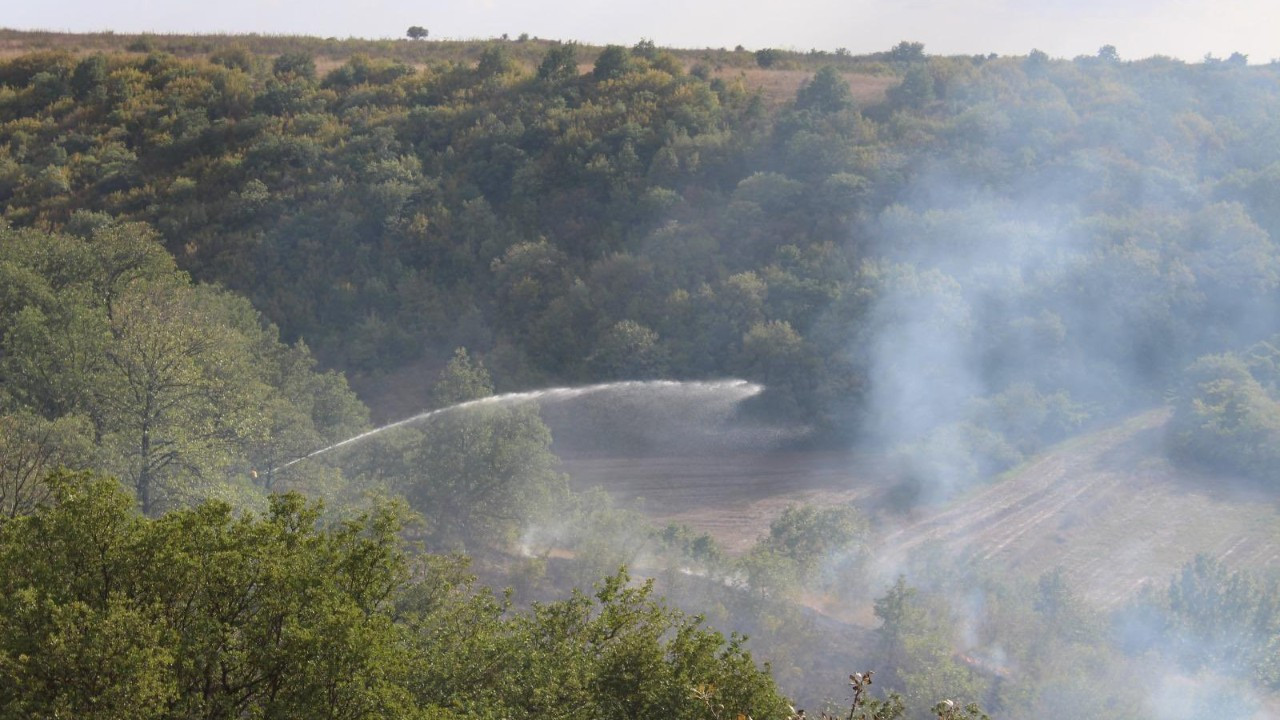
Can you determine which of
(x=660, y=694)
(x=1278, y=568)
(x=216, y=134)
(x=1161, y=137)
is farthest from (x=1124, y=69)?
(x=660, y=694)

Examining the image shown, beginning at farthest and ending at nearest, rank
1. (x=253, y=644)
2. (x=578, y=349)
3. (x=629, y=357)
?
(x=578, y=349) < (x=629, y=357) < (x=253, y=644)

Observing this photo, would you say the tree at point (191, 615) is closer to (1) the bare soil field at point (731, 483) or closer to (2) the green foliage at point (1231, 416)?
(1) the bare soil field at point (731, 483)

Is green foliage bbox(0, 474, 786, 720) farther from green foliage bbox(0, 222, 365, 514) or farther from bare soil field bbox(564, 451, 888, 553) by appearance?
bare soil field bbox(564, 451, 888, 553)

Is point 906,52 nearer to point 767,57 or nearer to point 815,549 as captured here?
point 767,57

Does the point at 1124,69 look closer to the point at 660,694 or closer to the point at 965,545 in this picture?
the point at 965,545

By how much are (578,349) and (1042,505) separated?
1849 centimetres

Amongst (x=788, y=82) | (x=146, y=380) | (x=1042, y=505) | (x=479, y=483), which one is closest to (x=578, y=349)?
(x=479, y=483)

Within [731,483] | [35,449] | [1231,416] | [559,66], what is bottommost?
[731,483]

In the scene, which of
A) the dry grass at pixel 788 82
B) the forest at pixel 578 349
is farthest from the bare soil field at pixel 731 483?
the dry grass at pixel 788 82

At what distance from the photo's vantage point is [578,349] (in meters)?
46.1

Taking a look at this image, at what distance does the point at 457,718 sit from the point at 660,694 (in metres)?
2.65

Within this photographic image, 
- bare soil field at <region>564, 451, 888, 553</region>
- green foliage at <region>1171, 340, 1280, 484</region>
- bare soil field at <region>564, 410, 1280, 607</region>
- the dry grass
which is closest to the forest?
green foliage at <region>1171, 340, 1280, 484</region>

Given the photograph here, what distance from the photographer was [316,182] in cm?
5625

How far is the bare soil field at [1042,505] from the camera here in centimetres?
3409
